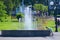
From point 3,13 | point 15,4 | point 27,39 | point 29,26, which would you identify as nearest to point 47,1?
point 15,4

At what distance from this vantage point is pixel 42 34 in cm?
2066

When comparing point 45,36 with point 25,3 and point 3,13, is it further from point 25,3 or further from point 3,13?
point 25,3

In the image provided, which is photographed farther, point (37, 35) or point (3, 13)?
point (3, 13)

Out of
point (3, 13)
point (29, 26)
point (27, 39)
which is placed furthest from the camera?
point (3, 13)

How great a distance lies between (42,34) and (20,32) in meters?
1.66

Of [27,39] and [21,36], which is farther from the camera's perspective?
[21,36]

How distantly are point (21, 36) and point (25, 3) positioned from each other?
2851 inches

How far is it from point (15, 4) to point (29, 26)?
179ft

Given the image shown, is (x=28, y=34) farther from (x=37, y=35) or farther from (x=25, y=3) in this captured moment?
(x=25, y=3)

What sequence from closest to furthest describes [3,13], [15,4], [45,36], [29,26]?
[45,36], [29,26], [3,13], [15,4]

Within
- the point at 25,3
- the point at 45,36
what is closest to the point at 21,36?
the point at 45,36

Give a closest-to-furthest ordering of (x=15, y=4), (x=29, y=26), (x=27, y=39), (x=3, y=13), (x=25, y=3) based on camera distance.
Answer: (x=27, y=39), (x=29, y=26), (x=3, y=13), (x=15, y=4), (x=25, y=3)

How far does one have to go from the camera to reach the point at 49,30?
68.0ft

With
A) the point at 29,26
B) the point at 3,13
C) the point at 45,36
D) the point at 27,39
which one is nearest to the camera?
the point at 27,39
